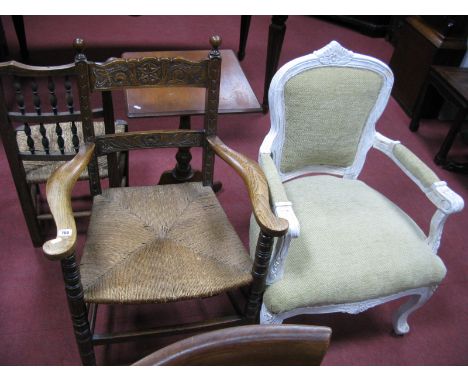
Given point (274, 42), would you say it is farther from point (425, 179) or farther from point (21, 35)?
point (21, 35)

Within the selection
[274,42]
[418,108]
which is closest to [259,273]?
[274,42]

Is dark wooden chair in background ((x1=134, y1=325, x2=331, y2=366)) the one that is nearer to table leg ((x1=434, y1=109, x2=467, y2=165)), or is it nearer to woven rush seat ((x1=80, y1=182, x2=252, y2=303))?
woven rush seat ((x1=80, y1=182, x2=252, y2=303))

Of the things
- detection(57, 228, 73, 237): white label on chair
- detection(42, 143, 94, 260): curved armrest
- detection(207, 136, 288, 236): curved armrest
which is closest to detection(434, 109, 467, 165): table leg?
detection(207, 136, 288, 236): curved armrest

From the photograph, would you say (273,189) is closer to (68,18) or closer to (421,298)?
(421,298)

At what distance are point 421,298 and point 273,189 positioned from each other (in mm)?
→ 667

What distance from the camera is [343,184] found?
1577mm

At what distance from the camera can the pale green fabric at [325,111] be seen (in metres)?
1.41

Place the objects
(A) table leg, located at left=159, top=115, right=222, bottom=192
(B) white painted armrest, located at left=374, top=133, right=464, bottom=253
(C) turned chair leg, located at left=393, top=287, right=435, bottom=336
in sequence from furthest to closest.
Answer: (A) table leg, located at left=159, top=115, right=222, bottom=192 < (C) turned chair leg, located at left=393, top=287, right=435, bottom=336 < (B) white painted armrest, located at left=374, top=133, right=464, bottom=253

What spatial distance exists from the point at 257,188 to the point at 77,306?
1.93 ft

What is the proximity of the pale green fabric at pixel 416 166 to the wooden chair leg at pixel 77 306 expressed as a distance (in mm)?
1119

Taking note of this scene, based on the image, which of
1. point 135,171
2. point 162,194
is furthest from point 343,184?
point 135,171

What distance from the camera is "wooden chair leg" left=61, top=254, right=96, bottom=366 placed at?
1.05 meters

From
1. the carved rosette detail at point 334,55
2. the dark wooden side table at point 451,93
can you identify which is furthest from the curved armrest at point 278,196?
the dark wooden side table at point 451,93

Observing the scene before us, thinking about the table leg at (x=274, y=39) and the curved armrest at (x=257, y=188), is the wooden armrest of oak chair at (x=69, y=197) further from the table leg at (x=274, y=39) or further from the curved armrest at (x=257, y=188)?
the table leg at (x=274, y=39)
